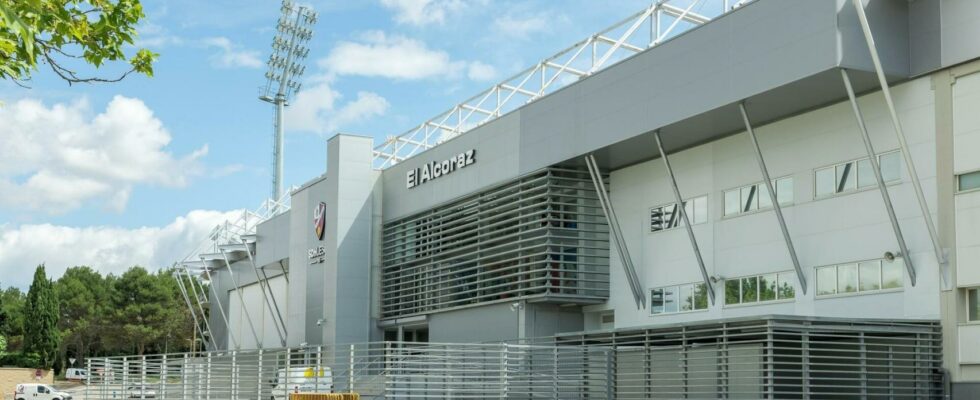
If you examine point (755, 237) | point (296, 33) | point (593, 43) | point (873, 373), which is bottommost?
point (873, 373)

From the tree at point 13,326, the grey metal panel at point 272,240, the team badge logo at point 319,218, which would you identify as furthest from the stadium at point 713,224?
the tree at point 13,326

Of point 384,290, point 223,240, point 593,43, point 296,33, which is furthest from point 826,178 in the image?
point 296,33

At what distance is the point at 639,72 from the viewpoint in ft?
101

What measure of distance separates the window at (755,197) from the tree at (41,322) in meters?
69.1

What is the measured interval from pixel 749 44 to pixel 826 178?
374cm

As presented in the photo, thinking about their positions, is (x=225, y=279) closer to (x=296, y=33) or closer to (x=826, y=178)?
(x=296, y=33)

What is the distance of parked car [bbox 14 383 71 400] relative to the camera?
209 feet

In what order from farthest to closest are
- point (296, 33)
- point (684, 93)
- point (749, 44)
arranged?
1. point (296, 33)
2. point (684, 93)
3. point (749, 44)

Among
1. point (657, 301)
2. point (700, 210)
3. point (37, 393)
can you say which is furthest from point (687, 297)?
point (37, 393)

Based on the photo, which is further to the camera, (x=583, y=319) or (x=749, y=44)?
(x=583, y=319)

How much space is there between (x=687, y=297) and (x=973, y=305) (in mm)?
9411

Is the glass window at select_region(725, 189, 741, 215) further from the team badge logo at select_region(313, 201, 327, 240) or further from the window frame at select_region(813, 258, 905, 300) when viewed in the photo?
the team badge logo at select_region(313, 201, 327, 240)

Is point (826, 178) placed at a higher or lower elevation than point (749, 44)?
lower

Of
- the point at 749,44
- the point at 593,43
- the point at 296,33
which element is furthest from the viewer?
the point at 296,33
